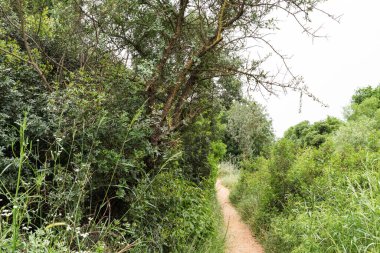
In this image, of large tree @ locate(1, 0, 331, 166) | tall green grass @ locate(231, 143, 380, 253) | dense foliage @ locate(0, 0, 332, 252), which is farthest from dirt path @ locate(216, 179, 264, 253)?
large tree @ locate(1, 0, 331, 166)

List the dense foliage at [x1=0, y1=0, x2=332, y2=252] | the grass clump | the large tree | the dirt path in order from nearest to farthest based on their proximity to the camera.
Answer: the dense foliage at [x1=0, y1=0, x2=332, y2=252] < the large tree < the dirt path < the grass clump

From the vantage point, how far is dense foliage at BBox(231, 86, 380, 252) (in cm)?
338

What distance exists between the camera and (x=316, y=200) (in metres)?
5.64

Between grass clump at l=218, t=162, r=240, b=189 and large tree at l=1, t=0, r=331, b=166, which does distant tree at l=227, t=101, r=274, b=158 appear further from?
large tree at l=1, t=0, r=331, b=166

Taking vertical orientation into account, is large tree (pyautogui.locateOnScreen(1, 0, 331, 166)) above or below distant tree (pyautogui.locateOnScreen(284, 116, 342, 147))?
below

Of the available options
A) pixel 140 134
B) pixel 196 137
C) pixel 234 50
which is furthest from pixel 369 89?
pixel 140 134

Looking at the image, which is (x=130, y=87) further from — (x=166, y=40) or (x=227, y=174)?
(x=227, y=174)

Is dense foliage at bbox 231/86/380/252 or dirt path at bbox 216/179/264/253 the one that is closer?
dense foliage at bbox 231/86/380/252

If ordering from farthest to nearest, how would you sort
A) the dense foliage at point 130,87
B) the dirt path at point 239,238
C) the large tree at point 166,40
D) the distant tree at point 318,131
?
the distant tree at point 318,131, the dirt path at point 239,238, the large tree at point 166,40, the dense foliage at point 130,87

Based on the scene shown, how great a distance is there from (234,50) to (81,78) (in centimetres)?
223

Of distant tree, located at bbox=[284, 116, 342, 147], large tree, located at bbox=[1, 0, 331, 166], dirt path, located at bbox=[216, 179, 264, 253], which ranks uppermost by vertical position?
distant tree, located at bbox=[284, 116, 342, 147]

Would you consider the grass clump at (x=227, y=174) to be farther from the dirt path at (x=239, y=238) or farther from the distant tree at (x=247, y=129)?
the dirt path at (x=239, y=238)

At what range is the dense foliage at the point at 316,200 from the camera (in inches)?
133

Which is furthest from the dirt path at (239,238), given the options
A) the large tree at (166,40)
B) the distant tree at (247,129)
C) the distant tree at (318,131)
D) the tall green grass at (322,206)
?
the distant tree at (318,131)
